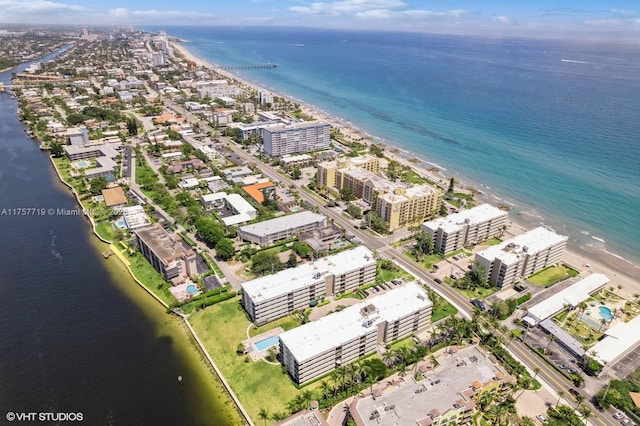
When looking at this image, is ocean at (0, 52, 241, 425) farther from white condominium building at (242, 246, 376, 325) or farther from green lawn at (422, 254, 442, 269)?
green lawn at (422, 254, 442, 269)

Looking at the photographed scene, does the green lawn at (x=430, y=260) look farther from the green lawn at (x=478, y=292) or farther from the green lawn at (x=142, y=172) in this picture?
the green lawn at (x=142, y=172)

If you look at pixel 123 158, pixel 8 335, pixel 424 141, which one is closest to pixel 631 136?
pixel 424 141

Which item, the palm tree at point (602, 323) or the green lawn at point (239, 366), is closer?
the green lawn at point (239, 366)

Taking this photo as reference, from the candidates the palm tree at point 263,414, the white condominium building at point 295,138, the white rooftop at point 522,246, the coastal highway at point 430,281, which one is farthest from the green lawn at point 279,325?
the white condominium building at point 295,138

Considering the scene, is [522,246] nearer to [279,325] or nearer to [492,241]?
[492,241]

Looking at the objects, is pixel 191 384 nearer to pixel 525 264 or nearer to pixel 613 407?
pixel 613 407

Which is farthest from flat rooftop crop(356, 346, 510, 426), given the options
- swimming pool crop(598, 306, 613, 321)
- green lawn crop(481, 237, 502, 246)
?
green lawn crop(481, 237, 502, 246)
